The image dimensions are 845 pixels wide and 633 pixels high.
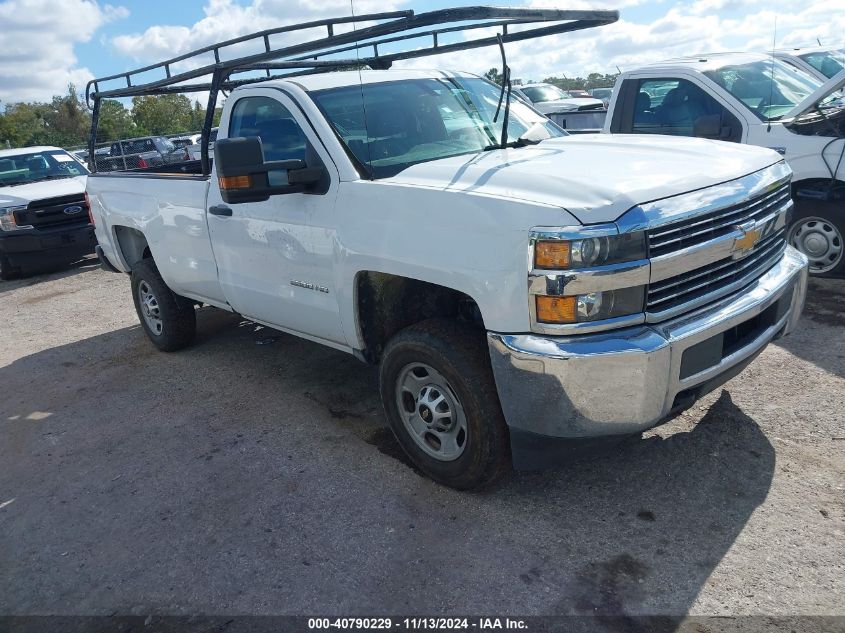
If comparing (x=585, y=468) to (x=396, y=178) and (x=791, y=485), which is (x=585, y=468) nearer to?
(x=791, y=485)

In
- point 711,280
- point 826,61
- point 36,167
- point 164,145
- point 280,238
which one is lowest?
point 164,145

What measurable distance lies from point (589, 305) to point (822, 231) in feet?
13.6

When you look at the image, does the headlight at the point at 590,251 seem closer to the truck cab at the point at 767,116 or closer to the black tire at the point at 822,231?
the truck cab at the point at 767,116

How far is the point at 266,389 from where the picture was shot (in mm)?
5223

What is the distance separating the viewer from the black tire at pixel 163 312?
19.5 ft


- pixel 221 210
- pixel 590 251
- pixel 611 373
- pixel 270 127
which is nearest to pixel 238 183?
pixel 270 127

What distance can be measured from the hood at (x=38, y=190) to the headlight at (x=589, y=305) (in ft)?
31.4

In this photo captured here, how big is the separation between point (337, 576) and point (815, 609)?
6.06 ft

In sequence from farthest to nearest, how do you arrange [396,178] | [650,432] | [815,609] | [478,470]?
1. [650,432]
2. [396,178]
3. [478,470]
4. [815,609]

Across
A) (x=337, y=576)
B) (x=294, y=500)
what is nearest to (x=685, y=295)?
(x=337, y=576)

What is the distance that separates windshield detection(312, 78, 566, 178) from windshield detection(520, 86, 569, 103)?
12.3m

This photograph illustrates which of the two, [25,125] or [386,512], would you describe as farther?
[25,125]

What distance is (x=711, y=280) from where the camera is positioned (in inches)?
123

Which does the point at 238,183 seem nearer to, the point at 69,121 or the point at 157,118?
the point at 157,118
